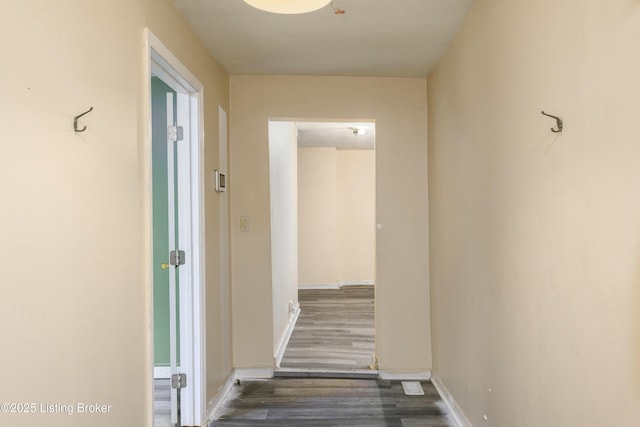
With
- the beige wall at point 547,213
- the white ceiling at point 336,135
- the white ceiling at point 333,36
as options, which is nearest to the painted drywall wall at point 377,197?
the white ceiling at point 333,36

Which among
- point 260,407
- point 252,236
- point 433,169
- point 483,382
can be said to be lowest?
point 260,407

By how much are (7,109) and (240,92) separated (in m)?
2.21

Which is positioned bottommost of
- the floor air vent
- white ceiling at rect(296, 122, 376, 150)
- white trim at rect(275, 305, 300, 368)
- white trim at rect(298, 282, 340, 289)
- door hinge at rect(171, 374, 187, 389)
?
the floor air vent

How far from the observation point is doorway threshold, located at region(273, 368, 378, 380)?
2980mm

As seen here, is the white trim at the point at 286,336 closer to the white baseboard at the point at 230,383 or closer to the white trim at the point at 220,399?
the white baseboard at the point at 230,383

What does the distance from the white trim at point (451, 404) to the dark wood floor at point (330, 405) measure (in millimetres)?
38

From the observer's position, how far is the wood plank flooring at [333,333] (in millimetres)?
3299

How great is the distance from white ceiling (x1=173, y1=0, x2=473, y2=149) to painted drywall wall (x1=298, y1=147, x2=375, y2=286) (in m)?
3.63

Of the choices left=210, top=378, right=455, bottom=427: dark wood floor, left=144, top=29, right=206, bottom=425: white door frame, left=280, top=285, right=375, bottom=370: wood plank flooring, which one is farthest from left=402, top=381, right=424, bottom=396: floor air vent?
left=144, top=29, right=206, bottom=425: white door frame

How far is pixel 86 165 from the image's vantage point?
117 centimetres

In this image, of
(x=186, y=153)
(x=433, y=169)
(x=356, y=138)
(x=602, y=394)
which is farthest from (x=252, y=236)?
(x=356, y=138)

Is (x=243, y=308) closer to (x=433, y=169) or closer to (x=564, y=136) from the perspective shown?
(x=433, y=169)

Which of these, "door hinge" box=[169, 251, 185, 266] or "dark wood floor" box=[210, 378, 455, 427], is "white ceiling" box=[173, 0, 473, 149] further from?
"dark wood floor" box=[210, 378, 455, 427]

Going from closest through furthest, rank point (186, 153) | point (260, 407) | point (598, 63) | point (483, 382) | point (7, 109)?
1. point (7, 109)
2. point (598, 63)
3. point (483, 382)
4. point (186, 153)
5. point (260, 407)
